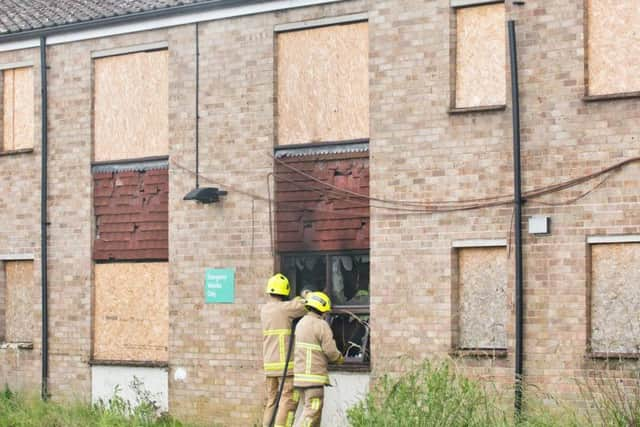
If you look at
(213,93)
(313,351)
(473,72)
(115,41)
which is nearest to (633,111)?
(473,72)

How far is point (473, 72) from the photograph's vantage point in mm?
18891

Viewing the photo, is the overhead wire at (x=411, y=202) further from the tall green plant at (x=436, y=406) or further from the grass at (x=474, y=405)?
the tall green plant at (x=436, y=406)

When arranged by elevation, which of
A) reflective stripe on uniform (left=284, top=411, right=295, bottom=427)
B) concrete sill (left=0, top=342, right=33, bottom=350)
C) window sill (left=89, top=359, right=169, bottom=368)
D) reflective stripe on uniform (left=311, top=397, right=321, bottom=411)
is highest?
concrete sill (left=0, top=342, right=33, bottom=350)

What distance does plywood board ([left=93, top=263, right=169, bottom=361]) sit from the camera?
22.3m

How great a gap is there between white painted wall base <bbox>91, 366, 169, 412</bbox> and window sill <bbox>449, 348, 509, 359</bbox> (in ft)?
18.0

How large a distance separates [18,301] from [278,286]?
7.17m

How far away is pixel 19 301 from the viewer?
24312 mm

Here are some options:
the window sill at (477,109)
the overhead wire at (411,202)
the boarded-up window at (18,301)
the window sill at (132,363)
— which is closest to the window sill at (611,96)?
the overhead wire at (411,202)

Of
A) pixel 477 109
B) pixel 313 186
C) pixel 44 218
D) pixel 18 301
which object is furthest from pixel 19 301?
pixel 477 109

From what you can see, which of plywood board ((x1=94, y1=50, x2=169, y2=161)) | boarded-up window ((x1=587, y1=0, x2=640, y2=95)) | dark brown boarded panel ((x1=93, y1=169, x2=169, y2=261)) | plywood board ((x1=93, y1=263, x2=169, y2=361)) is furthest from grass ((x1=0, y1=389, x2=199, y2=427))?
boarded-up window ((x1=587, y1=0, x2=640, y2=95))

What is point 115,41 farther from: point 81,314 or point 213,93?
point 81,314

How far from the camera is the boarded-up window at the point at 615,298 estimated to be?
57.0 ft

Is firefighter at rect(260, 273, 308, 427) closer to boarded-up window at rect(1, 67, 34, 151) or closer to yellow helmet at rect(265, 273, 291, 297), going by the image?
yellow helmet at rect(265, 273, 291, 297)

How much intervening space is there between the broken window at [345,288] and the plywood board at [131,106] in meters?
3.41
